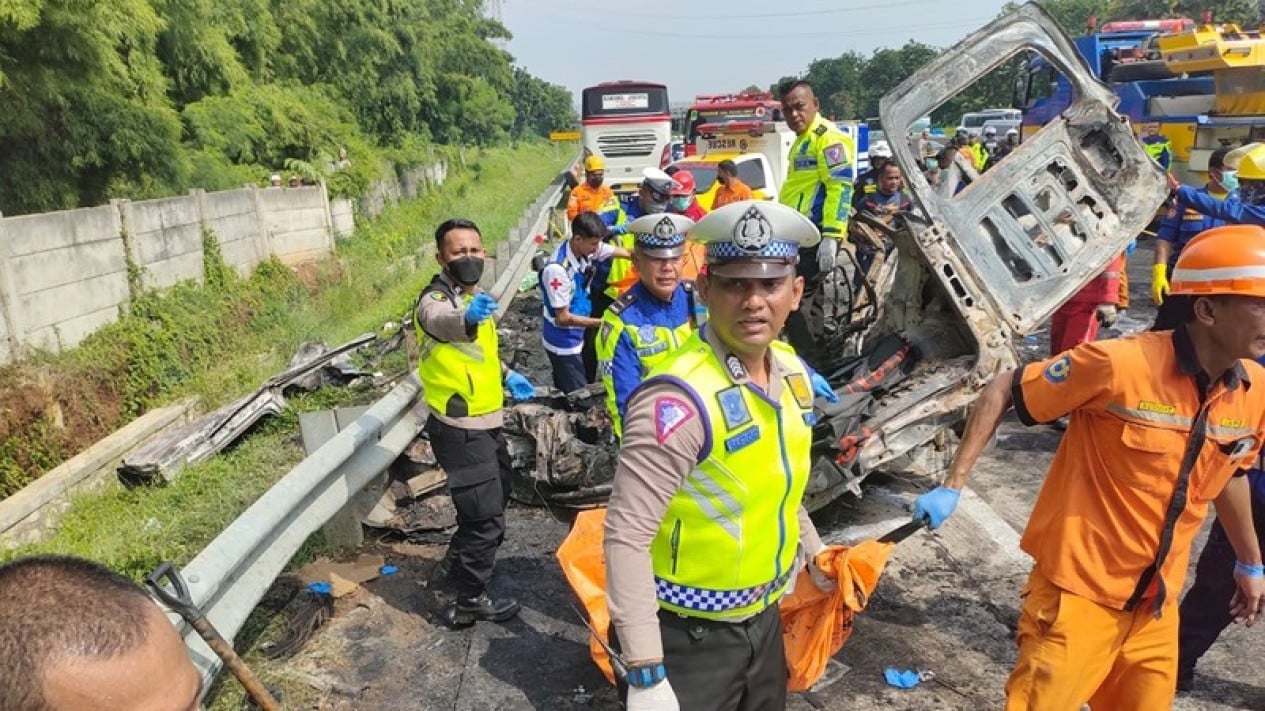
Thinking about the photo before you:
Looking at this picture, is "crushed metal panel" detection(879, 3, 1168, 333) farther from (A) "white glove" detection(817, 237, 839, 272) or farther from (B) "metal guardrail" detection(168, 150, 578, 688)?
(B) "metal guardrail" detection(168, 150, 578, 688)

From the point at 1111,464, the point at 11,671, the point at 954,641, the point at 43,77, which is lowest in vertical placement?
the point at 954,641

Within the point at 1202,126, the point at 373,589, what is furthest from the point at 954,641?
the point at 1202,126

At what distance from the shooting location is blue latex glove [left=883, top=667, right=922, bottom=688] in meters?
3.22

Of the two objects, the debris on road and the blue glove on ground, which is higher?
the blue glove on ground

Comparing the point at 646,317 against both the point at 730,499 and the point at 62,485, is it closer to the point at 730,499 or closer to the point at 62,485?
the point at 730,499

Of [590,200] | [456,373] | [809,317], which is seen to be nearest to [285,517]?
[456,373]

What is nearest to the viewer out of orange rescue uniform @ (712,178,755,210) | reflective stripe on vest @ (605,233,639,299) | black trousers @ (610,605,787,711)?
black trousers @ (610,605,787,711)

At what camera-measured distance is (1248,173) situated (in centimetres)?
492

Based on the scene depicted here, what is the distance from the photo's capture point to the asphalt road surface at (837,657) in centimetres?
317

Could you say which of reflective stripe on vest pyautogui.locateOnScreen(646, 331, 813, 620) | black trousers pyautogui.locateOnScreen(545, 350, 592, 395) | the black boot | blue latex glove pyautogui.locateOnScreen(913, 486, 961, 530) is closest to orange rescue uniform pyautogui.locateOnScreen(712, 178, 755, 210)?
black trousers pyautogui.locateOnScreen(545, 350, 592, 395)

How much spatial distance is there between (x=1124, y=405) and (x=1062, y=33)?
2.48m

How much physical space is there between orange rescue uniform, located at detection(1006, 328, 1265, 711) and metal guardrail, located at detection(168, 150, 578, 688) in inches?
90.0

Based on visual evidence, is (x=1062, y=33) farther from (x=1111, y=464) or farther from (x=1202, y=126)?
(x=1202, y=126)

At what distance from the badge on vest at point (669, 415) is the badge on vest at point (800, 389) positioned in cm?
37
